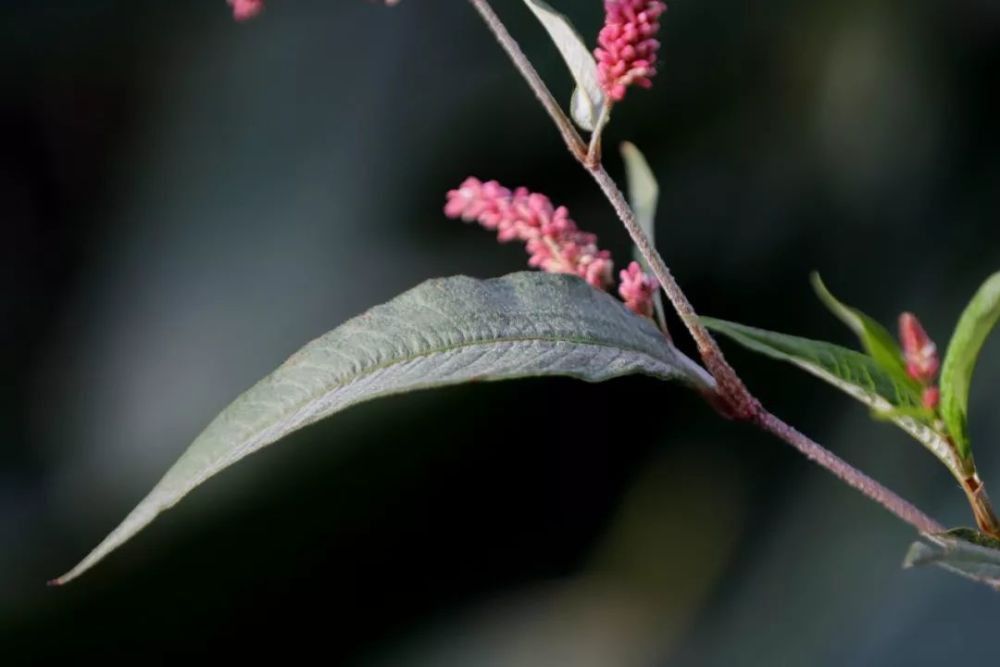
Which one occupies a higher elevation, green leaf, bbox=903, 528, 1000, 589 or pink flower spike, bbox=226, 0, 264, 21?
pink flower spike, bbox=226, 0, 264, 21

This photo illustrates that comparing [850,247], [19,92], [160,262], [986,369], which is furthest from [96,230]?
[986,369]

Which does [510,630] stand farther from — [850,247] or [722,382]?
[722,382]

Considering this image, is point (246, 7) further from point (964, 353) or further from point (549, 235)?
point (964, 353)

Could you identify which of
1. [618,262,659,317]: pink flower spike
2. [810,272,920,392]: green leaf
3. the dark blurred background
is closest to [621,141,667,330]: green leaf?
[618,262,659,317]: pink flower spike

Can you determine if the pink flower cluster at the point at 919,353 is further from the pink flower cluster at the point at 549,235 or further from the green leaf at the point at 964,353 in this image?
the pink flower cluster at the point at 549,235

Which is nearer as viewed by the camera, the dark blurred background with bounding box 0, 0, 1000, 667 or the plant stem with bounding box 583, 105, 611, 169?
the plant stem with bounding box 583, 105, 611, 169

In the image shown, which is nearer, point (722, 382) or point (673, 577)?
point (722, 382)

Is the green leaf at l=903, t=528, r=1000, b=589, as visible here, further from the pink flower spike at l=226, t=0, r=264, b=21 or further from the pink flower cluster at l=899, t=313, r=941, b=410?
the pink flower spike at l=226, t=0, r=264, b=21
